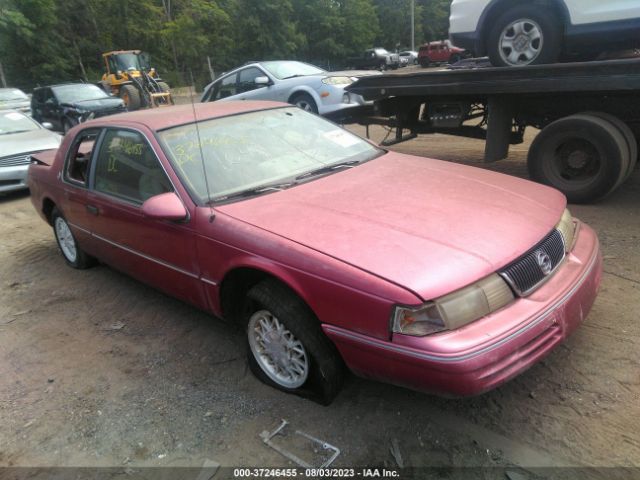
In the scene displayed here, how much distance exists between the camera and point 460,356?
82.2 inches

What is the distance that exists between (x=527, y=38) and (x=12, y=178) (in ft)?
25.9

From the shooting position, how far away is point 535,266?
2.49 m

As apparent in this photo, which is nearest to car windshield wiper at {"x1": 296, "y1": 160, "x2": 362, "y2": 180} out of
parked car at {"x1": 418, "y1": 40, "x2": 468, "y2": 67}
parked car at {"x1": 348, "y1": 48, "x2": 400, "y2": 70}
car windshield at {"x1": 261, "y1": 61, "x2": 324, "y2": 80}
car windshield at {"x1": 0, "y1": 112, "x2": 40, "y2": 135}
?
car windshield at {"x1": 261, "y1": 61, "x2": 324, "y2": 80}

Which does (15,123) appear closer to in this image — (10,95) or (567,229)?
(567,229)

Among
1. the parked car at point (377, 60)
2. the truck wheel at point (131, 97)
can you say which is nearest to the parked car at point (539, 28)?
the truck wheel at point (131, 97)

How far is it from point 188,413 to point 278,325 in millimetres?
716

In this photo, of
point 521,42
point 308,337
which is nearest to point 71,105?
point 521,42

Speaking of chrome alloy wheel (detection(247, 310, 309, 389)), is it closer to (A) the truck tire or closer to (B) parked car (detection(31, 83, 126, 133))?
(A) the truck tire

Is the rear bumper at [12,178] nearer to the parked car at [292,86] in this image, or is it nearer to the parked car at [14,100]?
the parked car at [292,86]

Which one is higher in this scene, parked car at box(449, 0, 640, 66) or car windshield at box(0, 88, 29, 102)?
parked car at box(449, 0, 640, 66)

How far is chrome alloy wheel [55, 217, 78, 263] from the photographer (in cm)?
489

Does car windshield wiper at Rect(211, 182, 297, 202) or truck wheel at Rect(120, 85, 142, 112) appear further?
truck wheel at Rect(120, 85, 142, 112)

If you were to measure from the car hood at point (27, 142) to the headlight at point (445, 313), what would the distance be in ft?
27.6

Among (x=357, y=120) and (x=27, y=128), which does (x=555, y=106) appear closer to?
(x=357, y=120)
